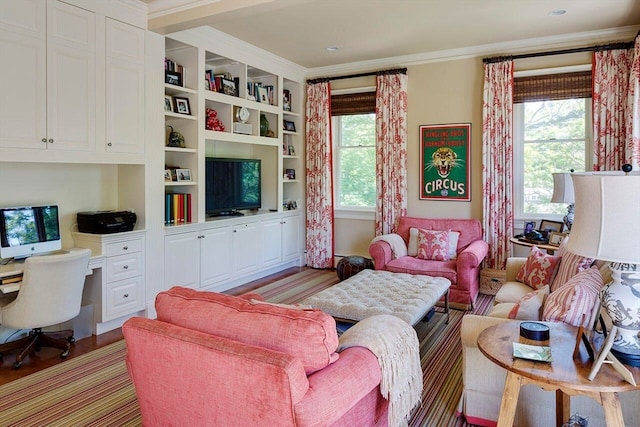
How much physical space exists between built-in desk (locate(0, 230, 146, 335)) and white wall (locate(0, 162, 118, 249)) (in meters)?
0.26

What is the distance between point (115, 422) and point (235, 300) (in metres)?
1.25

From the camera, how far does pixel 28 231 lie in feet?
11.6

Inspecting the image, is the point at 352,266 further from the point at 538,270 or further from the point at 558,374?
the point at 558,374

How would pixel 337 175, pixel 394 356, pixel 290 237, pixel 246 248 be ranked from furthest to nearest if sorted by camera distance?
pixel 337 175
pixel 290 237
pixel 246 248
pixel 394 356

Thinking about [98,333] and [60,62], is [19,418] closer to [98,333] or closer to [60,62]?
[98,333]

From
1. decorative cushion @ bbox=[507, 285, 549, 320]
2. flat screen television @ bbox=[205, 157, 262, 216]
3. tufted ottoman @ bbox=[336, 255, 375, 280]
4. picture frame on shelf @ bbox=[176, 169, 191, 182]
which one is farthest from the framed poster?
decorative cushion @ bbox=[507, 285, 549, 320]

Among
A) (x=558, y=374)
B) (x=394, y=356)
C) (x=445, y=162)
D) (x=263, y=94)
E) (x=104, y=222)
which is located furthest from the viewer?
(x=263, y=94)

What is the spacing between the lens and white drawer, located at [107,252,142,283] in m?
3.91

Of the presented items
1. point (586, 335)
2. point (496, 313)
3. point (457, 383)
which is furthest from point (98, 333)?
point (586, 335)

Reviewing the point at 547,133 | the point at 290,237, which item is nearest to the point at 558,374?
the point at 547,133

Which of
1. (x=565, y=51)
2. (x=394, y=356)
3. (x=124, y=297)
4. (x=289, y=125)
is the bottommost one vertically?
(x=124, y=297)

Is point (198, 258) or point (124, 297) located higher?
point (198, 258)

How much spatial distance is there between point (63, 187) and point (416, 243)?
3787 millimetres

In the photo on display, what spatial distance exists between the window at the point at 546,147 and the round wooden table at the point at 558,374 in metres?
3.56
